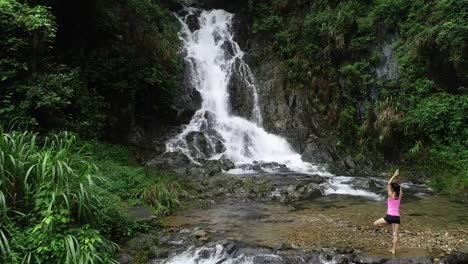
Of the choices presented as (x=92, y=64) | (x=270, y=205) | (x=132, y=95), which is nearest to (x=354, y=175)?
(x=270, y=205)

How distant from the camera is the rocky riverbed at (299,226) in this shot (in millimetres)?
6484

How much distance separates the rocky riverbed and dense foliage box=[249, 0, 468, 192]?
2.59 metres

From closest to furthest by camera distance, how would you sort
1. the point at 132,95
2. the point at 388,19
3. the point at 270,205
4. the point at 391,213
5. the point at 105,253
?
the point at 105,253
the point at 391,213
the point at 270,205
the point at 132,95
the point at 388,19

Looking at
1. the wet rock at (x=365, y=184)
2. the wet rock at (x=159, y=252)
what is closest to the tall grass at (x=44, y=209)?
the wet rock at (x=159, y=252)

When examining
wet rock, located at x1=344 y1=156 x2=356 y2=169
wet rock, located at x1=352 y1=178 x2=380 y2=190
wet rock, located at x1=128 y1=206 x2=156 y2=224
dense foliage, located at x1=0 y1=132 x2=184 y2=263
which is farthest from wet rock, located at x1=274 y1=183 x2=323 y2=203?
dense foliage, located at x1=0 y1=132 x2=184 y2=263

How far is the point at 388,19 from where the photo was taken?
17.1 metres

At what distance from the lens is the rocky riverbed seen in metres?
6.48

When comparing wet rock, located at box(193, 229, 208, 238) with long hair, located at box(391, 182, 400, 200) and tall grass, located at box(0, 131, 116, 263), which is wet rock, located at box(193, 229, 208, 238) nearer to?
tall grass, located at box(0, 131, 116, 263)

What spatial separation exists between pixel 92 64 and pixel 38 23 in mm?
6393

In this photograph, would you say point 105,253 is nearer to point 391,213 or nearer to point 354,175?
point 391,213

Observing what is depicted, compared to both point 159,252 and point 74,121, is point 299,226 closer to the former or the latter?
point 159,252

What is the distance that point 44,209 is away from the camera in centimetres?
521

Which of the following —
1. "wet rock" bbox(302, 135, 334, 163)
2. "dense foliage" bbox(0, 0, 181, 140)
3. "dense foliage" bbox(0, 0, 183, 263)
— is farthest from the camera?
"wet rock" bbox(302, 135, 334, 163)

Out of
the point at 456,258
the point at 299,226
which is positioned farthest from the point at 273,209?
the point at 456,258
